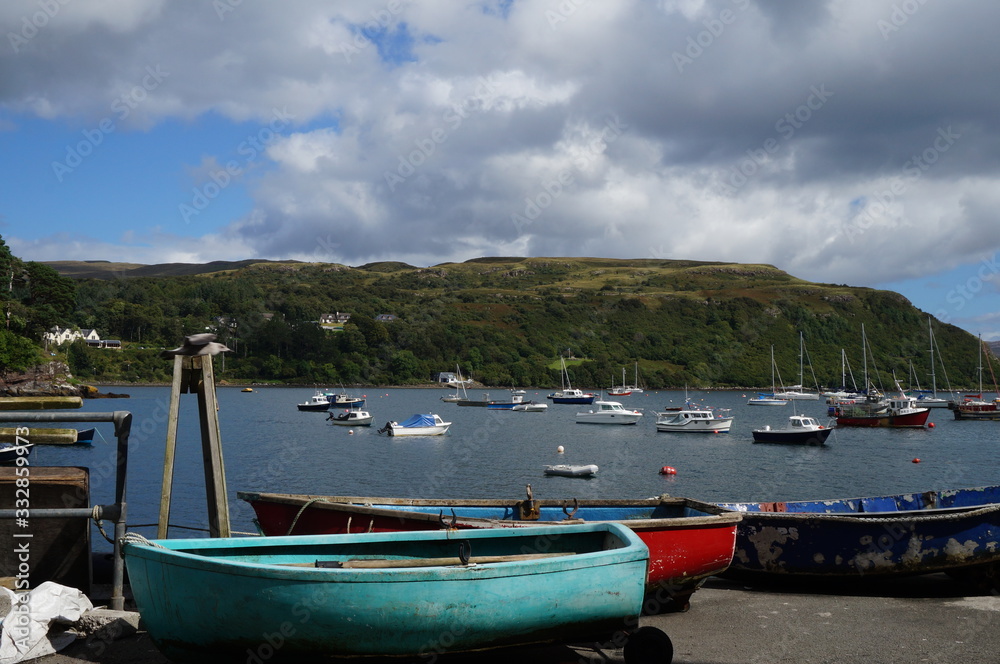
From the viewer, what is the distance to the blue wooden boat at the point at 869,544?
34.7ft

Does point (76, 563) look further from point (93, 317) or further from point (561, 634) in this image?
point (93, 317)

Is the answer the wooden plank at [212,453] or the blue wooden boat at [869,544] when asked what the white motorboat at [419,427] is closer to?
the blue wooden boat at [869,544]

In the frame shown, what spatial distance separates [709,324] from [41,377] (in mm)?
136384

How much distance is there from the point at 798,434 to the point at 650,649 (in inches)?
2136

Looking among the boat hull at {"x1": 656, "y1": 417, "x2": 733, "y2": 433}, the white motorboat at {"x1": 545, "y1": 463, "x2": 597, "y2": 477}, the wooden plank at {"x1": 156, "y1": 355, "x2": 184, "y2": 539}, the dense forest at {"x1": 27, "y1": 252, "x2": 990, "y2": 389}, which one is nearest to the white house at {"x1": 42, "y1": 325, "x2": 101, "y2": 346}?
the dense forest at {"x1": 27, "y1": 252, "x2": 990, "y2": 389}

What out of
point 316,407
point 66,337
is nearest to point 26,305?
point 316,407

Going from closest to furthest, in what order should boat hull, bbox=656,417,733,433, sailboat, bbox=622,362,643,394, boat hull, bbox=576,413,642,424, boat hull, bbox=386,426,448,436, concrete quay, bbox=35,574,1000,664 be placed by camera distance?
concrete quay, bbox=35,574,1000,664
boat hull, bbox=386,426,448,436
boat hull, bbox=656,417,733,433
boat hull, bbox=576,413,642,424
sailboat, bbox=622,362,643,394

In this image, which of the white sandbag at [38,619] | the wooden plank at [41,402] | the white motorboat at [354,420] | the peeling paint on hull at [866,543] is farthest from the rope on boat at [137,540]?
the white motorboat at [354,420]

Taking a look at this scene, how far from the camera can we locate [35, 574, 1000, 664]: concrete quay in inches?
293

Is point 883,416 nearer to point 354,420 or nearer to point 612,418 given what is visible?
point 612,418

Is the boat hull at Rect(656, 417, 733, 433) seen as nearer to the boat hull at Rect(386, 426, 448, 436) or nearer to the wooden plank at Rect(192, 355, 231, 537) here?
the boat hull at Rect(386, 426, 448, 436)

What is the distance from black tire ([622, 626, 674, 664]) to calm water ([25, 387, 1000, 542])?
15.4 metres

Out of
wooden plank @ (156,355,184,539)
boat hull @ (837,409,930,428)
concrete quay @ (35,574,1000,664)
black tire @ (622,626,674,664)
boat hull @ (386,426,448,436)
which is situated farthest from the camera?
boat hull @ (837,409,930,428)

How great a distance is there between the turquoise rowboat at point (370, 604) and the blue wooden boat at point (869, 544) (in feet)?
14.3
